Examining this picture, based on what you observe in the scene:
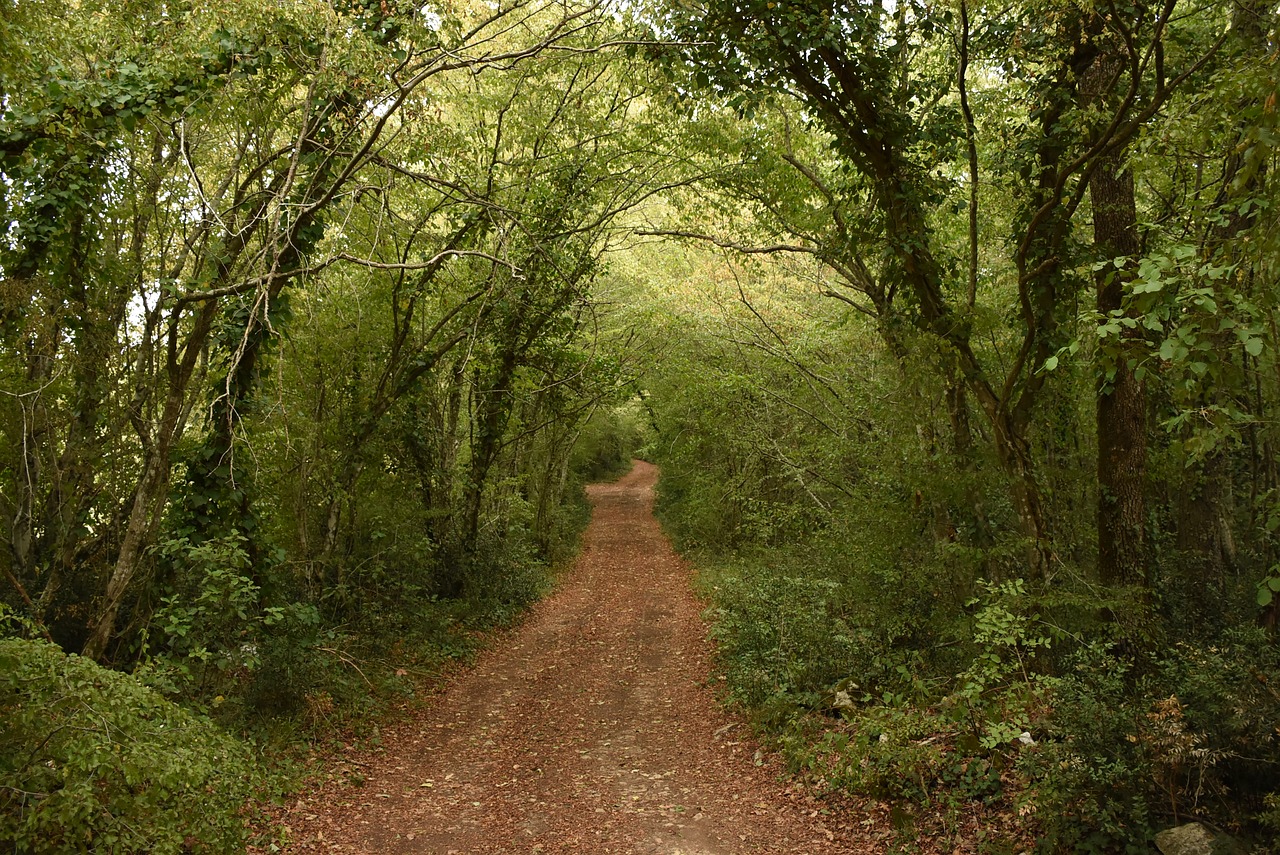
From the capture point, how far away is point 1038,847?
4.70 metres

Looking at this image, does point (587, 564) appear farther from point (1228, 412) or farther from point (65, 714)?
point (1228, 412)

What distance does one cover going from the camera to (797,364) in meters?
13.2

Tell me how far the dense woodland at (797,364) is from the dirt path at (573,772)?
605mm

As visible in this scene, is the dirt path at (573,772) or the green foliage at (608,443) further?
the green foliage at (608,443)

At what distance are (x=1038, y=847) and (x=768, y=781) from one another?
8.95ft

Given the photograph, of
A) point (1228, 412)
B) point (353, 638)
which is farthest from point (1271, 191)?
point (353, 638)

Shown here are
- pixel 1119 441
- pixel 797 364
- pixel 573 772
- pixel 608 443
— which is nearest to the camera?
pixel 1119 441

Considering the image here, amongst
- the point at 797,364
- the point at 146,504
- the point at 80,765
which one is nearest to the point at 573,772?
the point at 80,765

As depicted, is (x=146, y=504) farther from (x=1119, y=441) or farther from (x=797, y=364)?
(x=797, y=364)

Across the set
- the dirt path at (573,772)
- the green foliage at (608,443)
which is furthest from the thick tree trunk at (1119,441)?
the green foliage at (608,443)

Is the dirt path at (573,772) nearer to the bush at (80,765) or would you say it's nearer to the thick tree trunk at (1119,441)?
the bush at (80,765)

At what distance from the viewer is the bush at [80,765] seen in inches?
161

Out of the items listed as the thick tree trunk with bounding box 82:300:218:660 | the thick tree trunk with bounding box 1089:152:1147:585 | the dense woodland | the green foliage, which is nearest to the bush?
the dense woodland

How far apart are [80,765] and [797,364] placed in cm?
1109
